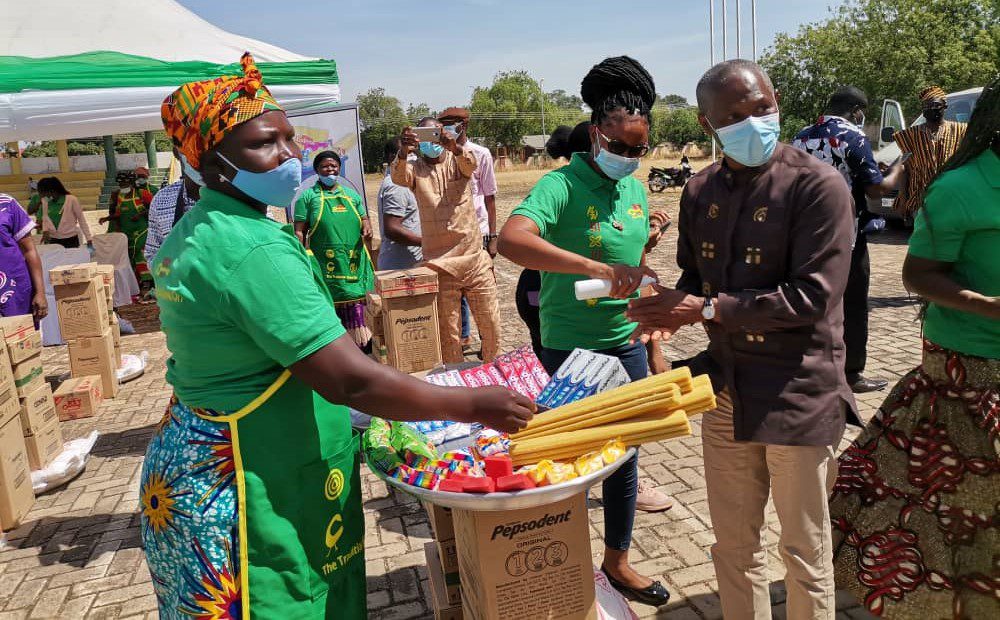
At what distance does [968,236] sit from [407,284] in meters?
4.05

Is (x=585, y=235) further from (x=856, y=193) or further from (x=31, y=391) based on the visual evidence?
(x=31, y=391)

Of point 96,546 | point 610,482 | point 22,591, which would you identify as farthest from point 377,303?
point 610,482

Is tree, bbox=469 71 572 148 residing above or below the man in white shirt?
above

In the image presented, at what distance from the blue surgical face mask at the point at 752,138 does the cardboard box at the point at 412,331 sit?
3.87 metres

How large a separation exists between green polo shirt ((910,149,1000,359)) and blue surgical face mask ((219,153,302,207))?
2224 millimetres

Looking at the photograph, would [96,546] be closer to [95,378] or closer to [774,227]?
[95,378]

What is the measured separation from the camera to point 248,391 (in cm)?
176

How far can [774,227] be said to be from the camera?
2.20 metres

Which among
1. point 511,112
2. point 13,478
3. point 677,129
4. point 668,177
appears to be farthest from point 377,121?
point 13,478

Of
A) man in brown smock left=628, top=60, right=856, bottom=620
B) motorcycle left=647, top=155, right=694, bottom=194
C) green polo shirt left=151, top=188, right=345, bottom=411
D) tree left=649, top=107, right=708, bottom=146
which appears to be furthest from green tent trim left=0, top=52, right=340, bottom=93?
tree left=649, top=107, right=708, bottom=146

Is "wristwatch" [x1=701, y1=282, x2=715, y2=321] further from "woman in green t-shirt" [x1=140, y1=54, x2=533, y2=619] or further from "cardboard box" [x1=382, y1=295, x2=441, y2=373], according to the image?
"cardboard box" [x1=382, y1=295, x2=441, y2=373]

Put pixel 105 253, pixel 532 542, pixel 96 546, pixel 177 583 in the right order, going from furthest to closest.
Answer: pixel 105 253 < pixel 96 546 < pixel 532 542 < pixel 177 583

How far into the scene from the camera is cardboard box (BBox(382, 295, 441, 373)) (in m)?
5.78

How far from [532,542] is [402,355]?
157 inches
